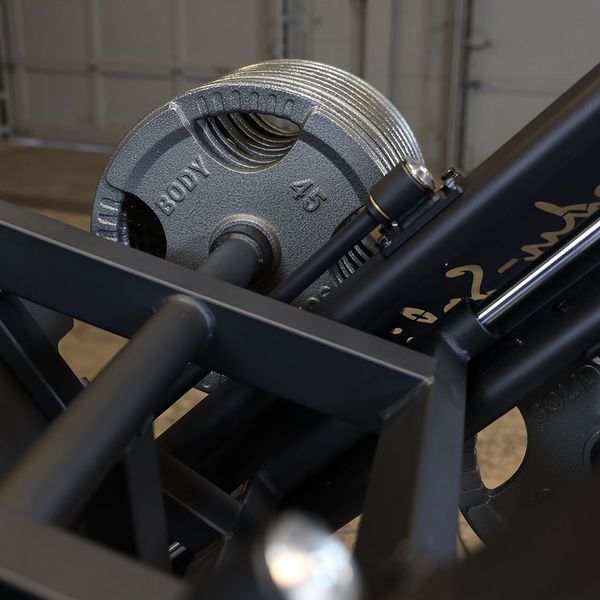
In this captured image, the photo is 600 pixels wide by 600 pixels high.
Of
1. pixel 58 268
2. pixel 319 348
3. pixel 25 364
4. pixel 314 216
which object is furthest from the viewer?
pixel 314 216

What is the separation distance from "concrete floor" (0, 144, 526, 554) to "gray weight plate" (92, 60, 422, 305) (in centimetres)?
74

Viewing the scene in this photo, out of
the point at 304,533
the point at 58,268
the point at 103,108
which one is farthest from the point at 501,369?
the point at 103,108

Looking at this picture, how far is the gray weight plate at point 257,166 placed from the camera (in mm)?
1320

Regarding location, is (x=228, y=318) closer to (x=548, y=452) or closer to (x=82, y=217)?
(x=548, y=452)

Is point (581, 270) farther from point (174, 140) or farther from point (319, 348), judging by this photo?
point (174, 140)

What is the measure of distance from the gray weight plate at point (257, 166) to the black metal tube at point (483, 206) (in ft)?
1.06

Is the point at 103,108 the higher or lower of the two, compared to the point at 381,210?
lower

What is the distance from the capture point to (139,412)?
0.73 meters

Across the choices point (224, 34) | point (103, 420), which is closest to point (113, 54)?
point (224, 34)

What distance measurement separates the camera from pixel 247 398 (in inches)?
44.1

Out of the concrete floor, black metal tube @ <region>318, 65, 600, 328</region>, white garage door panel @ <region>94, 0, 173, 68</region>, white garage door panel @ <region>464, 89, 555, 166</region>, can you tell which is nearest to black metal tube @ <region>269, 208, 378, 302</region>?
black metal tube @ <region>318, 65, 600, 328</region>

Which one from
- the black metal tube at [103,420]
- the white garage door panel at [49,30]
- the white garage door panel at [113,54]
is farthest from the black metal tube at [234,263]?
the white garage door panel at [49,30]

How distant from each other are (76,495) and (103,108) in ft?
21.5

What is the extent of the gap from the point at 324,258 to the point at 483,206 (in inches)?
9.5
